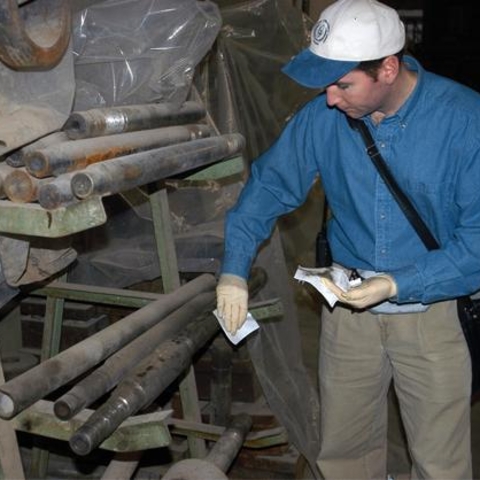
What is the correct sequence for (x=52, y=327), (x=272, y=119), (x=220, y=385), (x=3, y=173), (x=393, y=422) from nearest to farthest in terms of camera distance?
1. (x=3, y=173)
2. (x=52, y=327)
3. (x=220, y=385)
4. (x=393, y=422)
5. (x=272, y=119)

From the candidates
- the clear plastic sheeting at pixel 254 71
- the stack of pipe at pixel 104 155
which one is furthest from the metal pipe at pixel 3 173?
the clear plastic sheeting at pixel 254 71

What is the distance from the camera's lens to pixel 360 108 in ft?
6.18

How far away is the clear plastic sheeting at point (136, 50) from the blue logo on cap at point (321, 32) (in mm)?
342

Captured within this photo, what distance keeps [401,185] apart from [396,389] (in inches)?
24.8

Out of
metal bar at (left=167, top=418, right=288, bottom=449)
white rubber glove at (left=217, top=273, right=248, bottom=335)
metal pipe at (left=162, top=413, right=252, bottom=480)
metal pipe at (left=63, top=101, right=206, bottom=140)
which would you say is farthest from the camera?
metal bar at (left=167, top=418, right=288, bottom=449)

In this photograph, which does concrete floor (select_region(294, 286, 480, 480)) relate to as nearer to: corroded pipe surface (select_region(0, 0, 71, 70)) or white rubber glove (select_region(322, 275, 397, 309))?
white rubber glove (select_region(322, 275, 397, 309))

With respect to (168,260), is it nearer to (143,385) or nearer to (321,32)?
(143,385)

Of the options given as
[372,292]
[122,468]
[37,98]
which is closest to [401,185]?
[372,292]

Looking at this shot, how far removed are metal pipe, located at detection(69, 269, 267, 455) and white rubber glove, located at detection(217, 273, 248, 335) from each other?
0.07m

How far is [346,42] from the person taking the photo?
1.79 metres

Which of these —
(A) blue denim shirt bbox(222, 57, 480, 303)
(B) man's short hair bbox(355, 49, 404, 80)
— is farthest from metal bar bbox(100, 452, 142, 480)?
(B) man's short hair bbox(355, 49, 404, 80)

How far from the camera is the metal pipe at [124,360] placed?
151 centimetres

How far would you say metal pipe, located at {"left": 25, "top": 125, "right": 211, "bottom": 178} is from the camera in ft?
4.60

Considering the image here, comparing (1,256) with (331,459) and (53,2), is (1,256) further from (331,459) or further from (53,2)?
(331,459)
